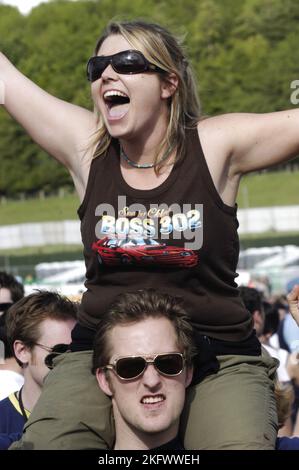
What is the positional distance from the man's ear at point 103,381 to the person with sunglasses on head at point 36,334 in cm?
158

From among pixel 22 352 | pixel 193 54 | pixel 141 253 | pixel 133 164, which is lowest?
pixel 22 352

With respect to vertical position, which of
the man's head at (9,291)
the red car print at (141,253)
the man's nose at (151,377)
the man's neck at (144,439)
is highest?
the red car print at (141,253)

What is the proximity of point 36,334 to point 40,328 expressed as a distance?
0.04 meters

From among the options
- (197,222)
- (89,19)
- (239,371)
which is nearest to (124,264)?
(197,222)

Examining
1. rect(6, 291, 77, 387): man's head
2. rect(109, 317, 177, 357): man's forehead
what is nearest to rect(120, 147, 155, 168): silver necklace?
rect(109, 317, 177, 357): man's forehead

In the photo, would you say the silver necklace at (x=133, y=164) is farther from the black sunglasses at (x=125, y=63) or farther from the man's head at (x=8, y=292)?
the man's head at (x=8, y=292)

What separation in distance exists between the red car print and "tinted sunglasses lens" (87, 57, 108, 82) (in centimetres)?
58

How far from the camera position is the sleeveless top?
3.69 m

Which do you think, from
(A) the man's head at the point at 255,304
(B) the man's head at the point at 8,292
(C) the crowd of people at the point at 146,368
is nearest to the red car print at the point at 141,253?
(C) the crowd of people at the point at 146,368

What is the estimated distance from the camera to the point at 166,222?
371 cm

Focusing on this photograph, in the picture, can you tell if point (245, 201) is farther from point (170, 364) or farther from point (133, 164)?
point (170, 364)

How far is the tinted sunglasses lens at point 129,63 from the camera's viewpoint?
3.76 metres

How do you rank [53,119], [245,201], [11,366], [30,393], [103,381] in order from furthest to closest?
[245,201], [11,366], [30,393], [53,119], [103,381]

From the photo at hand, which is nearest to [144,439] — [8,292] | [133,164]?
[133,164]
